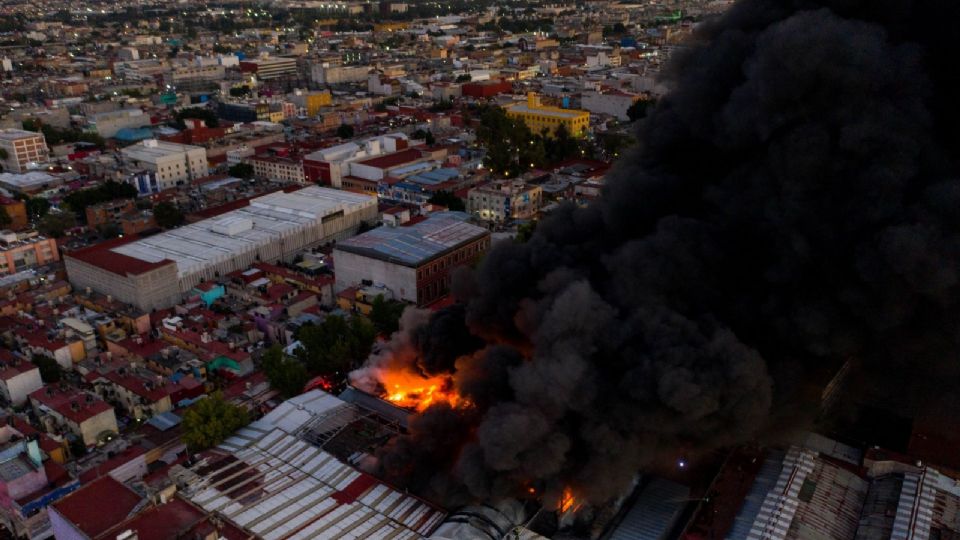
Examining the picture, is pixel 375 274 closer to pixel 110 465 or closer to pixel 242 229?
pixel 242 229

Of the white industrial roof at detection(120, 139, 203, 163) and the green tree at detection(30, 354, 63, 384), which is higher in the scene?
the white industrial roof at detection(120, 139, 203, 163)

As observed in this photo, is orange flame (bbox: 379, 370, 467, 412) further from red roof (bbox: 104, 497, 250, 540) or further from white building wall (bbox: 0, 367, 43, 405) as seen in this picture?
white building wall (bbox: 0, 367, 43, 405)

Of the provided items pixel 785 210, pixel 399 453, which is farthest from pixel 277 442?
pixel 785 210

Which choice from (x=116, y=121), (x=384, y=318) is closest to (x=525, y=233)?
(x=384, y=318)

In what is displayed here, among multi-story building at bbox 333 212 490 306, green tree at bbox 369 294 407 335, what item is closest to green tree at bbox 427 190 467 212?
multi-story building at bbox 333 212 490 306

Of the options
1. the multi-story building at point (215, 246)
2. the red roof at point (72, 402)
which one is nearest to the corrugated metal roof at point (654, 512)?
the red roof at point (72, 402)

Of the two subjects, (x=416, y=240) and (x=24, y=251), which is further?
(x=24, y=251)
